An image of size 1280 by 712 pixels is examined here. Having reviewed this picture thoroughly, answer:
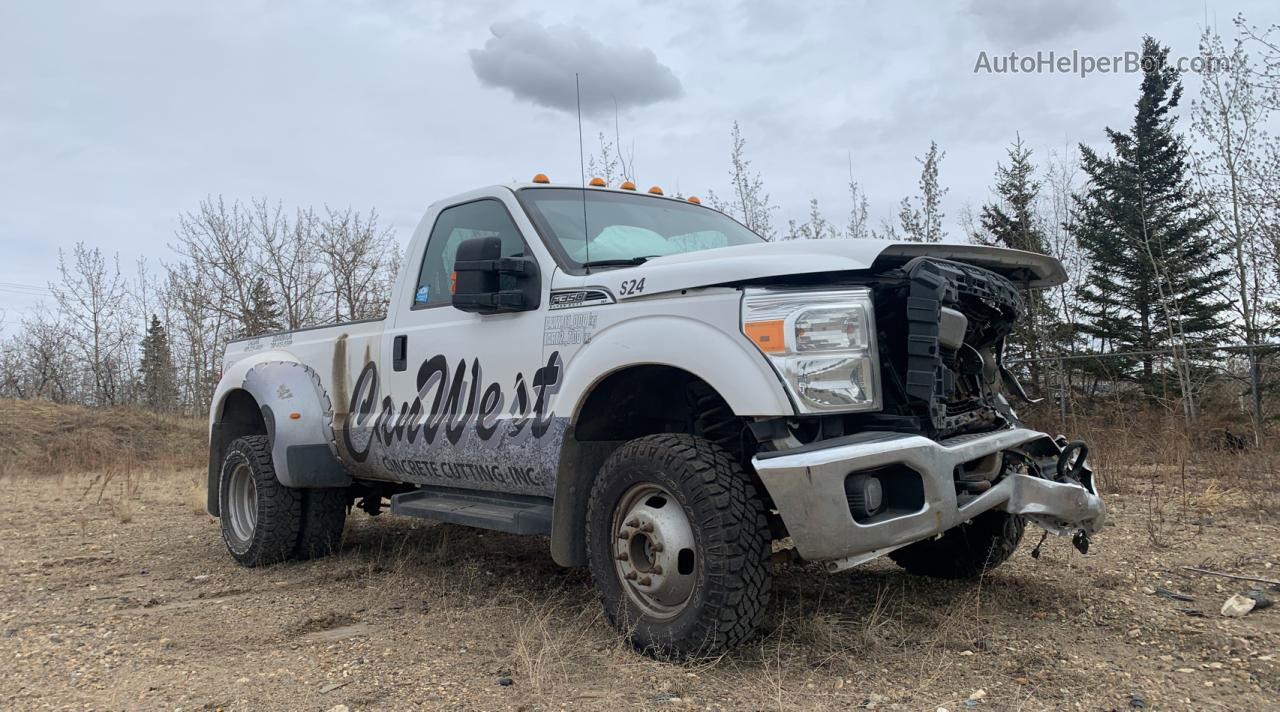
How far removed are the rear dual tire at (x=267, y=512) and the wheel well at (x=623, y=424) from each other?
2595 millimetres

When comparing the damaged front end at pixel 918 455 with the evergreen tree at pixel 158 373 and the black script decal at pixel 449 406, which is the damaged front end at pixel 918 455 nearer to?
the black script decal at pixel 449 406

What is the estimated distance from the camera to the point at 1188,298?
851 inches

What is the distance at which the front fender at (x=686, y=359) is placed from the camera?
3.13m

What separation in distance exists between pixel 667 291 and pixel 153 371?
29.3 meters

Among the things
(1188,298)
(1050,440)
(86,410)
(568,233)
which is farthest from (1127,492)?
(86,410)

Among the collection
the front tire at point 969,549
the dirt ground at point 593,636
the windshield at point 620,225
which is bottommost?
the dirt ground at point 593,636

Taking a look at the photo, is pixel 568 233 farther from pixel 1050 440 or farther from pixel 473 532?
pixel 473 532

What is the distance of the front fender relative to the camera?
3.13 m

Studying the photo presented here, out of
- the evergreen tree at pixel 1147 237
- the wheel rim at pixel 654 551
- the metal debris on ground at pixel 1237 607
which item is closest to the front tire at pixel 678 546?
the wheel rim at pixel 654 551

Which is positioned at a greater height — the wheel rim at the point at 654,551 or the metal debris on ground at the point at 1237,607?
the wheel rim at the point at 654,551

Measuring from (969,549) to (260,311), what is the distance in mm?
22414

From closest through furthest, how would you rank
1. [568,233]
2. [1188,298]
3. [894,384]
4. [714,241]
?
[894,384] → [568,233] → [714,241] → [1188,298]

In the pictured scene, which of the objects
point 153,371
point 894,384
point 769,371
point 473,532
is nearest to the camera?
point 769,371

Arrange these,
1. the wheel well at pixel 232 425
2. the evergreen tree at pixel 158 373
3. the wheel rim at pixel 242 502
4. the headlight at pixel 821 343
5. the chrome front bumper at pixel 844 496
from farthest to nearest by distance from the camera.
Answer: the evergreen tree at pixel 158 373, the wheel well at pixel 232 425, the wheel rim at pixel 242 502, the headlight at pixel 821 343, the chrome front bumper at pixel 844 496
